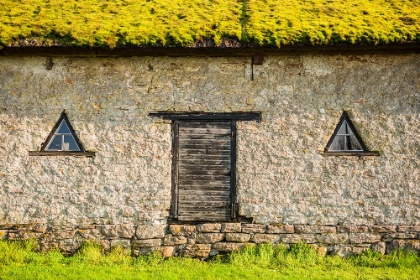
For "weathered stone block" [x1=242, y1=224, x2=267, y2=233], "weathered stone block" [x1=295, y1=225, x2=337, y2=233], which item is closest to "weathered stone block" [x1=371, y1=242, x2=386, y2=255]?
"weathered stone block" [x1=295, y1=225, x2=337, y2=233]

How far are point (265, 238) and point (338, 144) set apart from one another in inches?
75.4

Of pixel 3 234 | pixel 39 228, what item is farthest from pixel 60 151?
pixel 3 234

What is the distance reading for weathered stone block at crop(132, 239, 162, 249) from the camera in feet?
22.9

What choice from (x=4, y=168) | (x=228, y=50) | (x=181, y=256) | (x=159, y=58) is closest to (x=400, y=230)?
(x=181, y=256)

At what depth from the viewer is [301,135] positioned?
7102 millimetres

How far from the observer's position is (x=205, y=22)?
286 inches

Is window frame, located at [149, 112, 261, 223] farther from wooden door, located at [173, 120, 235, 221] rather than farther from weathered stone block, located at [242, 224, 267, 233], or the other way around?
weathered stone block, located at [242, 224, 267, 233]

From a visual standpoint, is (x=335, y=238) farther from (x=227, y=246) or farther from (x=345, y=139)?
(x=227, y=246)

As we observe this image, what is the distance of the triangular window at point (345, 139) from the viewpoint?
23.3ft

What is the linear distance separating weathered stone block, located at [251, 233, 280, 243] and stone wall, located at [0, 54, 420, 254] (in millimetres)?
22

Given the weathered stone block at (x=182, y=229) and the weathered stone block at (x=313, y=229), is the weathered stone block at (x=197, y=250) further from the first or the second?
the weathered stone block at (x=313, y=229)

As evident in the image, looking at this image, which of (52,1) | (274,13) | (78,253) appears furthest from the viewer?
(52,1)

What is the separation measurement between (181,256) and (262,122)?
248 centimetres

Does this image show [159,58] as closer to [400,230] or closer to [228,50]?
[228,50]
